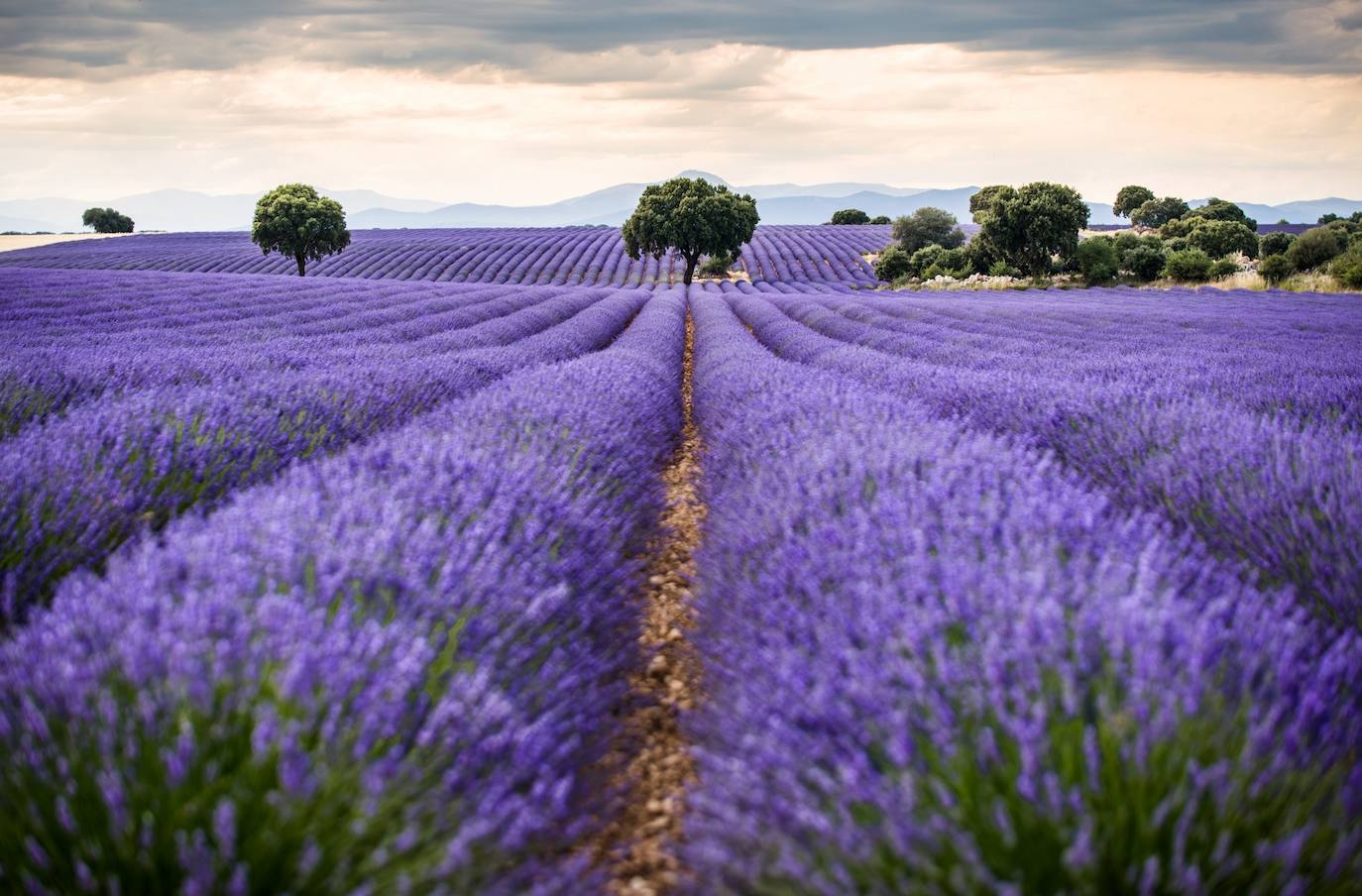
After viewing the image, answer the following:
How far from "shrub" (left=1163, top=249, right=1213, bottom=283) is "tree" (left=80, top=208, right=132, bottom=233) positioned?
73.9 meters

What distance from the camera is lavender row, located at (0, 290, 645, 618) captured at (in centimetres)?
229

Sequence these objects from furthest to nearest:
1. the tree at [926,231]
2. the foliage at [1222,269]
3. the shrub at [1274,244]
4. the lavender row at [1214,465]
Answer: the tree at [926,231] < the shrub at [1274,244] < the foliage at [1222,269] < the lavender row at [1214,465]

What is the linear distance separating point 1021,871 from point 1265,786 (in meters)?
0.41

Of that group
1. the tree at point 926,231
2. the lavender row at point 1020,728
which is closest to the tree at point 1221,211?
the tree at point 926,231

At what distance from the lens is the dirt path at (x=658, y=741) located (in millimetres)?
1759

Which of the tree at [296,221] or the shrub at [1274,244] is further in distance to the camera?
the shrub at [1274,244]

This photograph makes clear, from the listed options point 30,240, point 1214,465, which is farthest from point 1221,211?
point 30,240

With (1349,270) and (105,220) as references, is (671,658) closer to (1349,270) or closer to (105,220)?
(1349,270)

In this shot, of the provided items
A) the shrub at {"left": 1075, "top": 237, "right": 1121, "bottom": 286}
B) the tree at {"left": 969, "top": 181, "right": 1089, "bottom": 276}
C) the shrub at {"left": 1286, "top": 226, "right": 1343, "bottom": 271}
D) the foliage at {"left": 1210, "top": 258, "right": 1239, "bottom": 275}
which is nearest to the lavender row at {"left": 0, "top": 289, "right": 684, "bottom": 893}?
the shrub at {"left": 1286, "top": 226, "right": 1343, "bottom": 271}

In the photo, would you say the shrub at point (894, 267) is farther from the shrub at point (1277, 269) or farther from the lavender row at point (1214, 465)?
the lavender row at point (1214, 465)

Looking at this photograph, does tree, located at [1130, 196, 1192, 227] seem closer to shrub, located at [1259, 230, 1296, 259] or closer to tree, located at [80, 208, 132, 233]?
shrub, located at [1259, 230, 1296, 259]

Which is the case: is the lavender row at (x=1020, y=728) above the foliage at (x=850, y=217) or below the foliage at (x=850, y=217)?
below

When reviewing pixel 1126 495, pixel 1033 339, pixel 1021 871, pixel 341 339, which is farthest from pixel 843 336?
pixel 1021 871

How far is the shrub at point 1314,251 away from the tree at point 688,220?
671 inches
